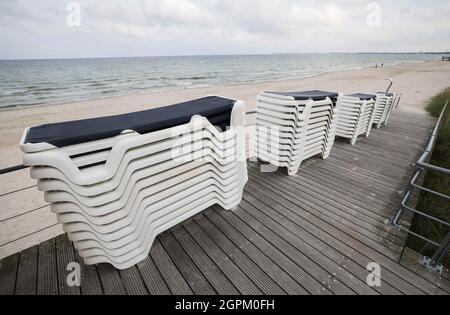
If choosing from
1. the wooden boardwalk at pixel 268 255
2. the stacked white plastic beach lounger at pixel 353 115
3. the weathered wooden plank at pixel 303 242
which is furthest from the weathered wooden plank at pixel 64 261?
the stacked white plastic beach lounger at pixel 353 115

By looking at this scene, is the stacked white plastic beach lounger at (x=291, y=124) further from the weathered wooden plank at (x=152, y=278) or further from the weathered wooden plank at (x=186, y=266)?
the weathered wooden plank at (x=152, y=278)

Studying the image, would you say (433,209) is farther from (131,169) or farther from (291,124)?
(131,169)

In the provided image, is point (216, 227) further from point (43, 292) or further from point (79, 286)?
point (43, 292)

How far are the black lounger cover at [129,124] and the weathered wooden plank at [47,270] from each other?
4.62ft

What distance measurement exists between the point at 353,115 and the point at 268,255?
15.6 feet

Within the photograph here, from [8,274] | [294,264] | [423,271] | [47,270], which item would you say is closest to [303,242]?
[294,264]

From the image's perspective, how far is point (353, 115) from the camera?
18.2 ft

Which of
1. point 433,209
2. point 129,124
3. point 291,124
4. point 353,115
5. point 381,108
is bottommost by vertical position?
point 433,209

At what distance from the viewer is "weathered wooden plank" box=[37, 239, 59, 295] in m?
2.00

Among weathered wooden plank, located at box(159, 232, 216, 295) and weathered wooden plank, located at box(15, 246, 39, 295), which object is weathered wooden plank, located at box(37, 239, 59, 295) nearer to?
weathered wooden plank, located at box(15, 246, 39, 295)

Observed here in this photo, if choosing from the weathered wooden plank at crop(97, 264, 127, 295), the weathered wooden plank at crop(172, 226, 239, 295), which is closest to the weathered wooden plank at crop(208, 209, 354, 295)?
the weathered wooden plank at crop(172, 226, 239, 295)

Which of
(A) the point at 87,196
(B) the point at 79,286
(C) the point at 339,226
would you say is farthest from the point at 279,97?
(B) the point at 79,286

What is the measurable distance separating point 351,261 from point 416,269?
61 cm
